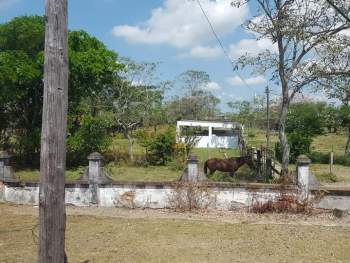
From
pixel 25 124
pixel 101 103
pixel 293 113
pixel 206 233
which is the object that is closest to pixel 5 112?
pixel 25 124

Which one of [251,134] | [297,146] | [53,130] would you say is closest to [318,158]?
[297,146]

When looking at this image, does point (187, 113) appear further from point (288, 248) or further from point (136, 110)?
point (288, 248)

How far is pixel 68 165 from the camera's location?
23.1m

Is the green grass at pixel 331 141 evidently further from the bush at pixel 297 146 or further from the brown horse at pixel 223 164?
the brown horse at pixel 223 164

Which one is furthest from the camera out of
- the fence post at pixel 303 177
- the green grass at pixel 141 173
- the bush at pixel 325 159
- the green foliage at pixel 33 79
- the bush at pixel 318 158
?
the bush at pixel 318 158

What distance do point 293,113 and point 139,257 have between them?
34.0m

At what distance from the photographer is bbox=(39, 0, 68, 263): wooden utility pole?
3.97 m

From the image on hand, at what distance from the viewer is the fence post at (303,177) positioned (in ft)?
40.1

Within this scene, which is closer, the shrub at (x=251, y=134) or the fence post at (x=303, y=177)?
the fence post at (x=303, y=177)

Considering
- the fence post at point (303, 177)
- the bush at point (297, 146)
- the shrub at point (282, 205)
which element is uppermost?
the bush at point (297, 146)

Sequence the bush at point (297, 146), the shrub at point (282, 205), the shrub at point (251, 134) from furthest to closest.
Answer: the shrub at point (251, 134) → the bush at point (297, 146) → the shrub at point (282, 205)

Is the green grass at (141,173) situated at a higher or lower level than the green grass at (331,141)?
lower

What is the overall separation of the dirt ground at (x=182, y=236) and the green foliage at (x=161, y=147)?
11.9 metres

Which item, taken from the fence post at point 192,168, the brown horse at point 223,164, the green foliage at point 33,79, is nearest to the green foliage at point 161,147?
the green foliage at point 33,79
